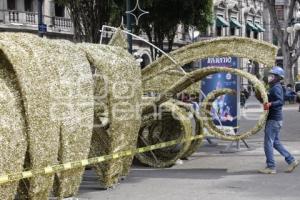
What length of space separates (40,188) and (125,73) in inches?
113

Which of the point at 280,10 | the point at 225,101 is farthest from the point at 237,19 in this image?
the point at 225,101

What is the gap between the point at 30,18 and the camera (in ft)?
122

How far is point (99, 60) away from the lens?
31.4 feet

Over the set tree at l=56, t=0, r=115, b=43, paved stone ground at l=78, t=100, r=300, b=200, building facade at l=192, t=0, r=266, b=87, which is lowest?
paved stone ground at l=78, t=100, r=300, b=200

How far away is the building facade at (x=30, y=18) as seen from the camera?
116 ft

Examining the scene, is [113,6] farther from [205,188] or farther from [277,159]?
[205,188]

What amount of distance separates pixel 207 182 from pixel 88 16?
41.9 feet

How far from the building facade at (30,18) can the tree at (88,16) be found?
13.9 meters

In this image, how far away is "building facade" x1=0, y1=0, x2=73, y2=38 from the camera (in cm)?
3547

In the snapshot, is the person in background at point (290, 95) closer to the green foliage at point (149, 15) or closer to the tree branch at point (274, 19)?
the tree branch at point (274, 19)

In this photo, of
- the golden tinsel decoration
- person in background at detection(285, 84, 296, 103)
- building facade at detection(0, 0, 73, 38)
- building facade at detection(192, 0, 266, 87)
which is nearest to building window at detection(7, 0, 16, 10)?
building facade at detection(0, 0, 73, 38)

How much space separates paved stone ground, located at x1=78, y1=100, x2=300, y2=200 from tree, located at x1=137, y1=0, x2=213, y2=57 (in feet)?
46.2

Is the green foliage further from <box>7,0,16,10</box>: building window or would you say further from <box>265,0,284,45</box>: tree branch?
<box>7,0,16,10</box>: building window

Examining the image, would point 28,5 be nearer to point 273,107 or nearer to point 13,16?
point 13,16
